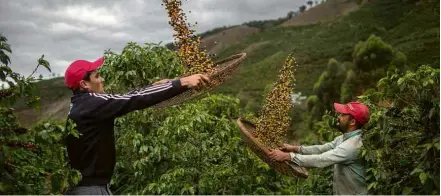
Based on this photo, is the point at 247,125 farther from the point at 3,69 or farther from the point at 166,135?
the point at 3,69

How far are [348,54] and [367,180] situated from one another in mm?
45978

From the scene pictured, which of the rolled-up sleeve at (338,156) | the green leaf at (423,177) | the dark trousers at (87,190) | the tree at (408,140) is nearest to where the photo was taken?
the dark trousers at (87,190)

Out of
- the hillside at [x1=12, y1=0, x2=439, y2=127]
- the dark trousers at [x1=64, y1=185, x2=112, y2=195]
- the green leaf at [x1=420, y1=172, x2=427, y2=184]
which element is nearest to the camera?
the dark trousers at [x1=64, y1=185, x2=112, y2=195]

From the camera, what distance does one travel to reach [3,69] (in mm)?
2498

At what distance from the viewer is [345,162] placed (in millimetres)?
3428

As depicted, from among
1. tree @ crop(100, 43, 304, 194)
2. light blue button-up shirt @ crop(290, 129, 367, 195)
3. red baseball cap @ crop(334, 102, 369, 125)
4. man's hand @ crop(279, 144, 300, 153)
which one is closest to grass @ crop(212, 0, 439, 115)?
tree @ crop(100, 43, 304, 194)

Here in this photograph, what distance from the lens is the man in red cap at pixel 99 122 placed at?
245 centimetres

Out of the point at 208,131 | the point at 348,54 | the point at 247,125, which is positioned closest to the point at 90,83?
the point at 247,125

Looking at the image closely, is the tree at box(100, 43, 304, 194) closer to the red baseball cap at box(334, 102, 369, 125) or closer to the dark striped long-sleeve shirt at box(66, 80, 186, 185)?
the red baseball cap at box(334, 102, 369, 125)

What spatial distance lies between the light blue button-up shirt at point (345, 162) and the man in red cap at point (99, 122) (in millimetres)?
1165

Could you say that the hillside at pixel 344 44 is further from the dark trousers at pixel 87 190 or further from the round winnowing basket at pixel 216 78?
the dark trousers at pixel 87 190

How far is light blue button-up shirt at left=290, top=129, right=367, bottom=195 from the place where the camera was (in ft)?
11.0

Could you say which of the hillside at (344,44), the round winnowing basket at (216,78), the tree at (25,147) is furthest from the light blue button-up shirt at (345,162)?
the hillside at (344,44)

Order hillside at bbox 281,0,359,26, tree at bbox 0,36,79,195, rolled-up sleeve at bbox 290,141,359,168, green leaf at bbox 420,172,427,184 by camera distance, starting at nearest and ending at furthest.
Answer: tree at bbox 0,36,79,195 → green leaf at bbox 420,172,427,184 → rolled-up sleeve at bbox 290,141,359,168 → hillside at bbox 281,0,359,26
